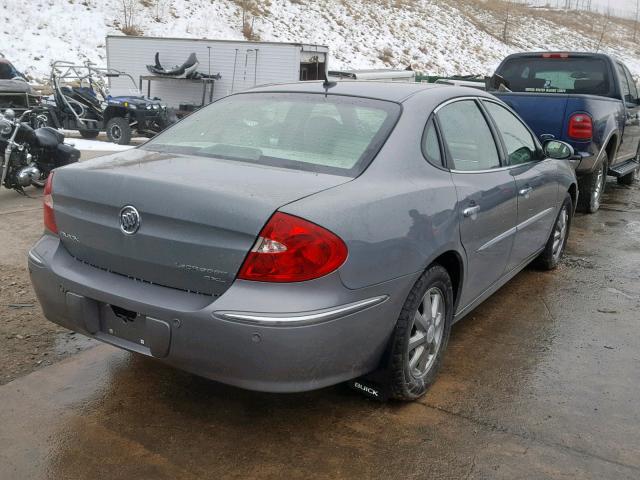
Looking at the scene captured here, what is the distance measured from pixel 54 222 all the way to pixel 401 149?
66.9 inches

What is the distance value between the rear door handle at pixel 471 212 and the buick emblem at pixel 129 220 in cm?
162

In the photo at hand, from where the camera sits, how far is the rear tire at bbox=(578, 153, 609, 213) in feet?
24.6

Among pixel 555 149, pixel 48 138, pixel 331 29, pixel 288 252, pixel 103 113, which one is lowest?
pixel 103 113

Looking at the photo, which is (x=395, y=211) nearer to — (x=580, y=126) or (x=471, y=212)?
(x=471, y=212)

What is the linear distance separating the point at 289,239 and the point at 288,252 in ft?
0.17

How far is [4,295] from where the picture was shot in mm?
4270

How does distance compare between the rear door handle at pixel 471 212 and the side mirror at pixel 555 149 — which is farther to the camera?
the side mirror at pixel 555 149

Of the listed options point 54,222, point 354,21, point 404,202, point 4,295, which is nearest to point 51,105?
A: point 4,295

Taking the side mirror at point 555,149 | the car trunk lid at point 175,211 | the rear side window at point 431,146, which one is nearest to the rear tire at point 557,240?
the side mirror at point 555,149

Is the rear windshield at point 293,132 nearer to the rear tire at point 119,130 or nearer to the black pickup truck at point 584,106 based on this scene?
the black pickup truck at point 584,106

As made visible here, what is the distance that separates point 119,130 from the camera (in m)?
12.8

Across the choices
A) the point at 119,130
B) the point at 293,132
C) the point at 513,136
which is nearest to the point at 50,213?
the point at 293,132

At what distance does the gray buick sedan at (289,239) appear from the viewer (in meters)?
2.36

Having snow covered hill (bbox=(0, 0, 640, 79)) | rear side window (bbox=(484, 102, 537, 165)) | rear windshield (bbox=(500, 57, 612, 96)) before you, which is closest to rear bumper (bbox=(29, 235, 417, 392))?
rear side window (bbox=(484, 102, 537, 165))
